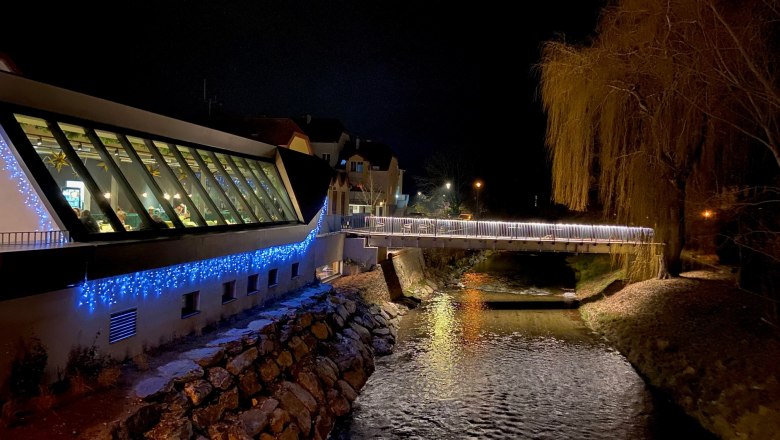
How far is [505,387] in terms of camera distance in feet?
49.3

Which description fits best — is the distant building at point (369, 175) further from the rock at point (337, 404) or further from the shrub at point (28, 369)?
the shrub at point (28, 369)

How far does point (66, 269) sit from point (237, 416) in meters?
4.44

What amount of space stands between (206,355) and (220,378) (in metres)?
1.17

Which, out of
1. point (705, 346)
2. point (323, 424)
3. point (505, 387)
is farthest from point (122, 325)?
point (705, 346)

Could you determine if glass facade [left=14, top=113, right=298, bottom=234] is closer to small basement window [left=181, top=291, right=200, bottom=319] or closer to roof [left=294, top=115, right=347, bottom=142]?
small basement window [left=181, top=291, right=200, bottom=319]

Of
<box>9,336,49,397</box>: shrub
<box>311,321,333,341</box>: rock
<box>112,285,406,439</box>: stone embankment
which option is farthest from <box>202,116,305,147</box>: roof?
<box>9,336,49,397</box>: shrub

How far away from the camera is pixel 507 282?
34562mm

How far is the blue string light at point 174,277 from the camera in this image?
10.1m

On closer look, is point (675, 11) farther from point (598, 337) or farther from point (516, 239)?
point (516, 239)

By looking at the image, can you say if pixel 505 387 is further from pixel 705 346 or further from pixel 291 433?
pixel 291 433

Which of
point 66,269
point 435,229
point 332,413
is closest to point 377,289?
point 435,229

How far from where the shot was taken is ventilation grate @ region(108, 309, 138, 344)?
10508 mm

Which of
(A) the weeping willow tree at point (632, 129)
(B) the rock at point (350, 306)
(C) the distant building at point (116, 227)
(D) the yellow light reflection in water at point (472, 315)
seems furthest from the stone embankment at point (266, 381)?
(A) the weeping willow tree at point (632, 129)

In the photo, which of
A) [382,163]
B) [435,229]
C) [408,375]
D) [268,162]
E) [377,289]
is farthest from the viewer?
[382,163]
